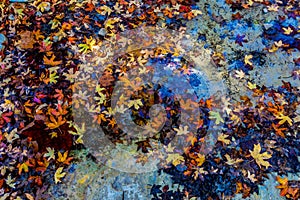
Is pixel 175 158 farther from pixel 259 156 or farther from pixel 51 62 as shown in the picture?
pixel 51 62

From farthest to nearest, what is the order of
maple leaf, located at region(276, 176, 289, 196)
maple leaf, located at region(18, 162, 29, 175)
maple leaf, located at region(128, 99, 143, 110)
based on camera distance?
maple leaf, located at region(128, 99, 143, 110), maple leaf, located at region(18, 162, 29, 175), maple leaf, located at region(276, 176, 289, 196)

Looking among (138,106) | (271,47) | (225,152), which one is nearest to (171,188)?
(225,152)

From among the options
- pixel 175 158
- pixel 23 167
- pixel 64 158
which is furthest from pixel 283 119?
pixel 23 167

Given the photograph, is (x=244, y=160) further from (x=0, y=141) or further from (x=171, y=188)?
(x=0, y=141)

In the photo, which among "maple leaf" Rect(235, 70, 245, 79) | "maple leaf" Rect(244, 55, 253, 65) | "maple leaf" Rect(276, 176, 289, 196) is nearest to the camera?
"maple leaf" Rect(276, 176, 289, 196)

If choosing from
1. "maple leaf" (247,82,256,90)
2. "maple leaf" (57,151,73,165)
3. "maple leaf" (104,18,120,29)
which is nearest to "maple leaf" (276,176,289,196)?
"maple leaf" (247,82,256,90)

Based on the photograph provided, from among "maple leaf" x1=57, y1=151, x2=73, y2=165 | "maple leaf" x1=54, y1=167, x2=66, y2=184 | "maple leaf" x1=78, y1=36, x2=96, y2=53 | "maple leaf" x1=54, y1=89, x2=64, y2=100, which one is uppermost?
"maple leaf" x1=78, y1=36, x2=96, y2=53

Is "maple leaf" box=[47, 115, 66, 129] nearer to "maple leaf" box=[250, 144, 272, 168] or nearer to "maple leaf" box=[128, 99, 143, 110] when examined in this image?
"maple leaf" box=[128, 99, 143, 110]

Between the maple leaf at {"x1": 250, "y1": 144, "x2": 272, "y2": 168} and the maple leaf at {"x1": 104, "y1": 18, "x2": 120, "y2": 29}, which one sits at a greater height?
the maple leaf at {"x1": 104, "y1": 18, "x2": 120, "y2": 29}
